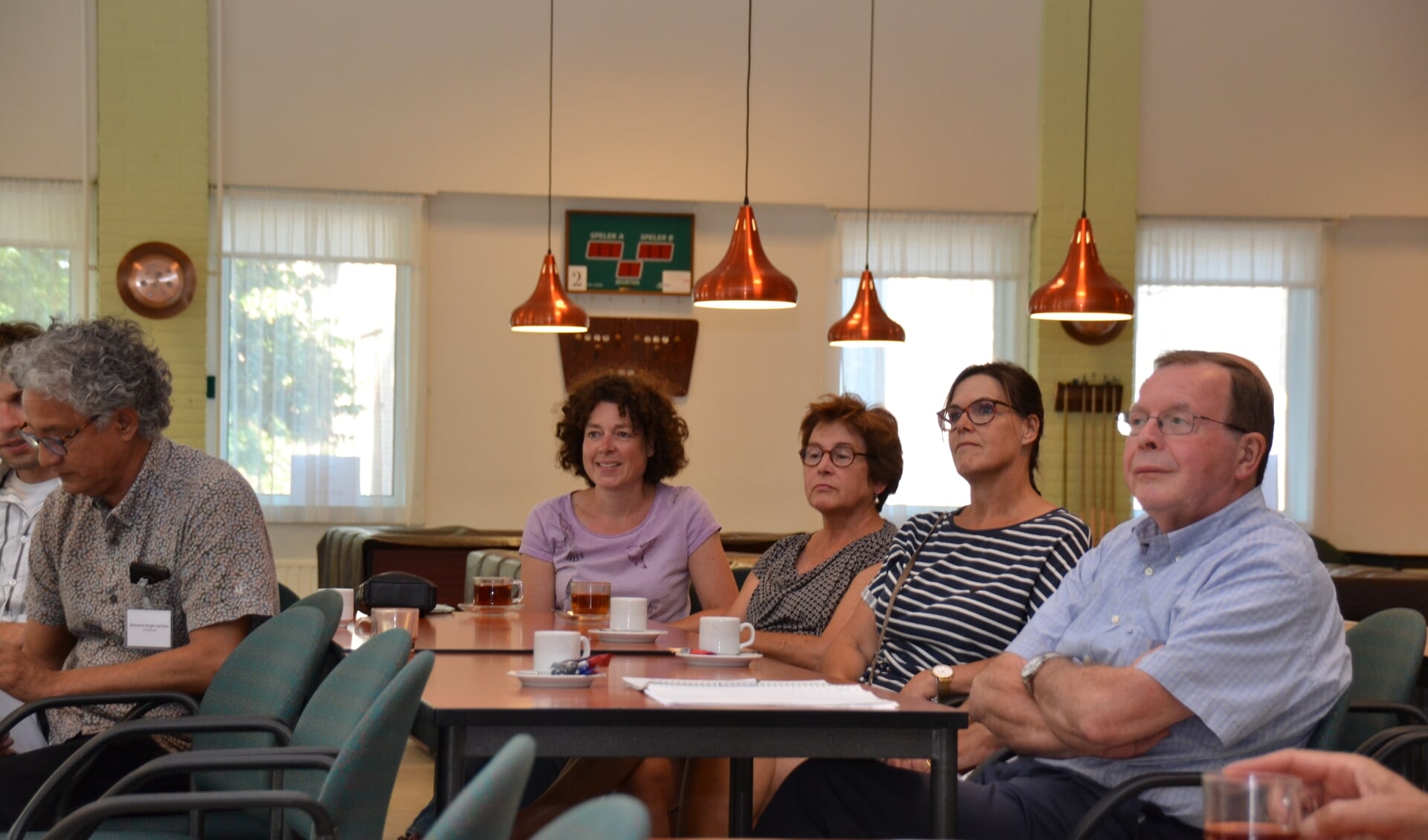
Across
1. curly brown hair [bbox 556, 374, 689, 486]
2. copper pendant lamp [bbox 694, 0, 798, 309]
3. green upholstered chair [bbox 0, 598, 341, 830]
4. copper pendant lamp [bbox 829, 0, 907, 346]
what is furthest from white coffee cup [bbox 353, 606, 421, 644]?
copper pendant lamp [bbox 829, 0, 907, 346]

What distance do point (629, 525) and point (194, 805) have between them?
2.60 metres

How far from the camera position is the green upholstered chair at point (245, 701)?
2516mm

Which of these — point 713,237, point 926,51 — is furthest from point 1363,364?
point 713,237

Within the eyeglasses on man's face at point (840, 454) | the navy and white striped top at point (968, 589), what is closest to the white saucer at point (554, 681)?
the navy and white striped top at point (968, 589)

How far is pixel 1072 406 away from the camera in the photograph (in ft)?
32.4

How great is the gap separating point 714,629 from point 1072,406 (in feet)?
24.4

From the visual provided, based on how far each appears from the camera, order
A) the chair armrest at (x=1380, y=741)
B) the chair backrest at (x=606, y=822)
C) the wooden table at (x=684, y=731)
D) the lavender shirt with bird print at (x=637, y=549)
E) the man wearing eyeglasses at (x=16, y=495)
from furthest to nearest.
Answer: the lavender shirt with bird print at (x=637, y=549), the man wearing eyeglasses at (x=16, y=495), the chair armrest at (x=1380, y=741), the wooden table at (x=684, y=731), the chair backrest at (x=606, y=822)

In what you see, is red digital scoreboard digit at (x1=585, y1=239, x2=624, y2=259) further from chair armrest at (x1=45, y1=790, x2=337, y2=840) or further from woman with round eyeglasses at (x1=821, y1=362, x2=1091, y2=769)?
chair armrest at (x1=45, y1=790, x2=337, y2=840)

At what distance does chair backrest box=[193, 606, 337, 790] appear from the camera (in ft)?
8.71

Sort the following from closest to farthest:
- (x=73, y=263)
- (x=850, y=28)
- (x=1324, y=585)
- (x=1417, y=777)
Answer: (x=1324, y=585), (x=1417, y=777), (x=73, y=263), (x=850, y=28)

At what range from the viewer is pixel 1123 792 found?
7.02 ft

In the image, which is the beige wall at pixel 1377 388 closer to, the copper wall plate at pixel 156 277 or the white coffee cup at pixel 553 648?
the copper wall plate at pixel 156 277

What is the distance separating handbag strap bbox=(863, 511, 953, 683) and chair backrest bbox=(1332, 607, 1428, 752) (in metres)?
0.92

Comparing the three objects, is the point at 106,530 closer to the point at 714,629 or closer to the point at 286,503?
the point at 714,629
